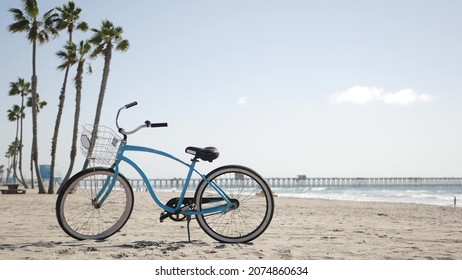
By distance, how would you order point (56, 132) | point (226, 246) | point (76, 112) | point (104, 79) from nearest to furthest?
point (226, 246) < point (104, 79) < point (76, 112) < point (56, 132)

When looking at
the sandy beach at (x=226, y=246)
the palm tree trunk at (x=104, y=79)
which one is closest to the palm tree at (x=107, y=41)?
the palm tree trunk at (x=104, y=79)

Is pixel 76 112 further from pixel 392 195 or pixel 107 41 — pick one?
pixel 392 195

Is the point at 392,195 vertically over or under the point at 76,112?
under

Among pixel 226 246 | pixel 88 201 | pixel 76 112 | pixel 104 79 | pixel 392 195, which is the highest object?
pixel 104 79

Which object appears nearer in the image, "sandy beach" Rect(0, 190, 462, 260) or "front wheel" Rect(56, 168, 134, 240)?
"sandy beach" Rect(0, 190, 462, 260)

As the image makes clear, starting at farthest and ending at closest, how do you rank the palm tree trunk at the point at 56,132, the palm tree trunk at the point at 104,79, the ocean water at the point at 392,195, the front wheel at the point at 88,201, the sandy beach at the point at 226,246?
the ocean water at the point at 392,195 → the palm tree trunk at the point at 56,132 → the palm tree trunk at the point at 104,79 → the front wheel at the point at 88,201 → the sandy beach at the point at 226,246

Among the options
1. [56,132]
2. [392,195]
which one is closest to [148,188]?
[56,132]

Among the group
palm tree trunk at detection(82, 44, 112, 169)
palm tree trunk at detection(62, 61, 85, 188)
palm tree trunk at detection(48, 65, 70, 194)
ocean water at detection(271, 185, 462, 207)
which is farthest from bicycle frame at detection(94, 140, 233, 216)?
ocean water at detection(271, 185, 462, 207)

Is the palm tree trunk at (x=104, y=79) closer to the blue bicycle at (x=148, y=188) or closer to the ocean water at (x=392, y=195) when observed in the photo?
the blue bicycle at (x=148, y=188)

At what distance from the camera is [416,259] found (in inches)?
191

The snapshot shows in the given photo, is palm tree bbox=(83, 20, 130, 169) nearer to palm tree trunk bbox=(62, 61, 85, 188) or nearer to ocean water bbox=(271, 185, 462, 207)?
palm tree trunk bbox=(62, 61, 85, 188)

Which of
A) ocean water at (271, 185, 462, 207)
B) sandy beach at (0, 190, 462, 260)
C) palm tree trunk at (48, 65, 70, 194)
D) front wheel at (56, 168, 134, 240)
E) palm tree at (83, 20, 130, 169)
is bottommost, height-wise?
ocean water at (271, 185, 462, 207)

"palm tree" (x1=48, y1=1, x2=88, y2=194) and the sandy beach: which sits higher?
"palm tree" (x1=48, y1=1, x2=88, y2=194)

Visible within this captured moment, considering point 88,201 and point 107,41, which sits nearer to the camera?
point 88,201
